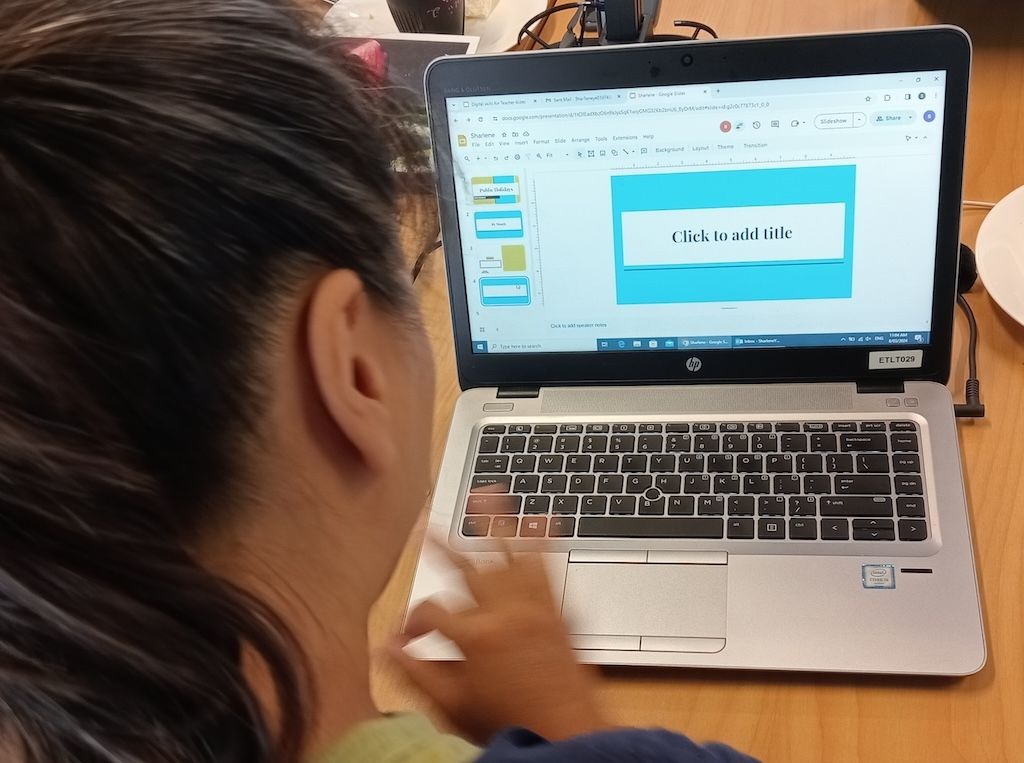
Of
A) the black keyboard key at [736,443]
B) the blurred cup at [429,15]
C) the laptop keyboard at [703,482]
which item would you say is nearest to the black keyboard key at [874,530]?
the laptop keyboard at [703,482]

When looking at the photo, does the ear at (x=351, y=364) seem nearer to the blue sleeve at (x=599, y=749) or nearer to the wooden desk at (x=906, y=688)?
the blue sleeve at (x=599, y=749)

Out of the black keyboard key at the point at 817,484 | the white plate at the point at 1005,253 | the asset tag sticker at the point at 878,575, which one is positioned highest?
the white plate at the point at 1005,253

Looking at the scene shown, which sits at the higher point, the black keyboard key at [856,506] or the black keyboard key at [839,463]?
the black keyboard key at [839,463]

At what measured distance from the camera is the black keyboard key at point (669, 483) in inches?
27.5

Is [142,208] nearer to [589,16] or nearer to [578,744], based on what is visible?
[578,744]

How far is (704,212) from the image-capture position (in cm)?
71

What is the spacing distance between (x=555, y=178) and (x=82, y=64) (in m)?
0.43

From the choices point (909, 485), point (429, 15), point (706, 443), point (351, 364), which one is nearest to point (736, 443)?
point (706, 443)

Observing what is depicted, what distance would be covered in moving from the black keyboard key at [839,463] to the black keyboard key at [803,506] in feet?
0.10

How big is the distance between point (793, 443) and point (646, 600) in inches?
6.9

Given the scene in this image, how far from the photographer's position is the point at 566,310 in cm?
76

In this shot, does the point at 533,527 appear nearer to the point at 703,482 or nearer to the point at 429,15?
the point at 703,482

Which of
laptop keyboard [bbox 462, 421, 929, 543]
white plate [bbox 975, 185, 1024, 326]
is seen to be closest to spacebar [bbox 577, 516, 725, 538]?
laptop keyboard [bbox 462, 421, 929, 543]

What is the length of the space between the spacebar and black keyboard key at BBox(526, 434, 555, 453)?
8cm
